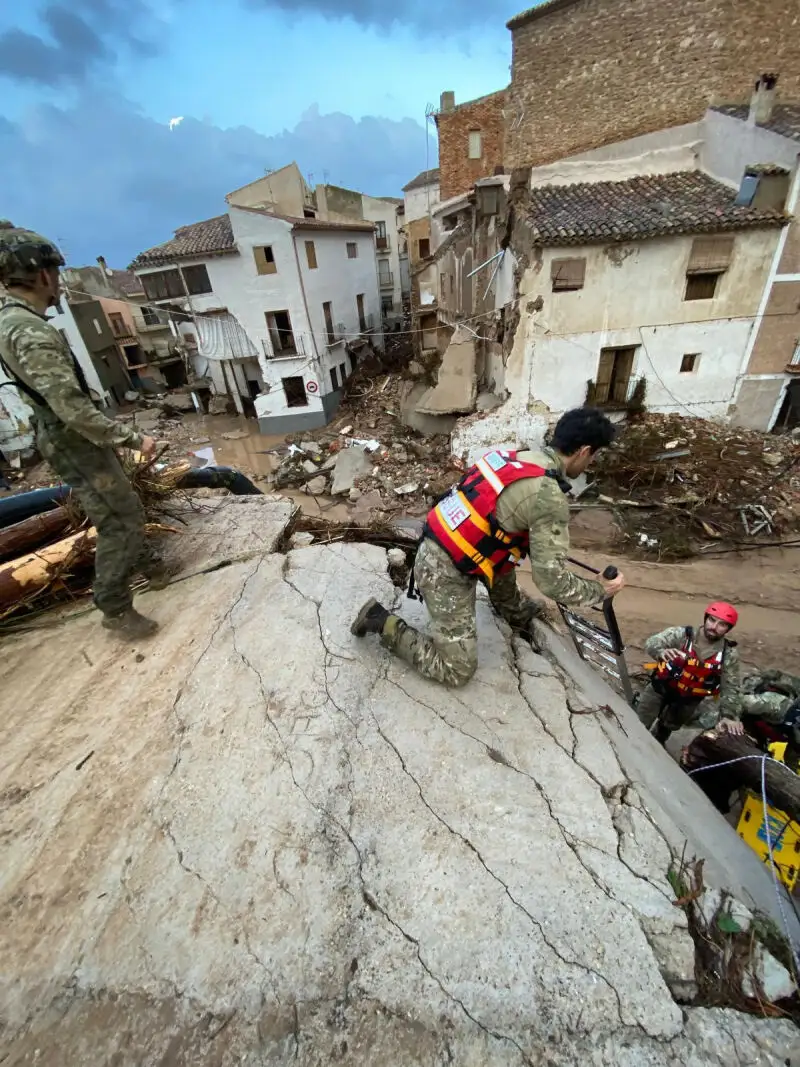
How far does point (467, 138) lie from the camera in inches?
736

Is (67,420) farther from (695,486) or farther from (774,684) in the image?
(695,486)

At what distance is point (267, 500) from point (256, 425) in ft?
60.8

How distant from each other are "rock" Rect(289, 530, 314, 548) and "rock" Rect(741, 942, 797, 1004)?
3.40 meters

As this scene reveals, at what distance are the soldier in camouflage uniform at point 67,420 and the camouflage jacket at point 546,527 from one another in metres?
2.00

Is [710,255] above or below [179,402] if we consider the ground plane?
above

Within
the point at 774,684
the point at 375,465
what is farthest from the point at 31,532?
the point at 375,465

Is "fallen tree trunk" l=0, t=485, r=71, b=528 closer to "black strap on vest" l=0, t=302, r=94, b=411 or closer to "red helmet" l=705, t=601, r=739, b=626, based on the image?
"black strap on vest" l=0, t=302, r=94, b=411

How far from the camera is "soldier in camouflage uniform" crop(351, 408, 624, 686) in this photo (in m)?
2.31

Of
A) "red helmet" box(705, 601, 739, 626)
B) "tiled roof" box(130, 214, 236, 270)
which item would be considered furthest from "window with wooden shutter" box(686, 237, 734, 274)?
"tiled roof" box(130, 214, 236, 270)

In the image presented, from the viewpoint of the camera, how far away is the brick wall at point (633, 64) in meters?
11.5

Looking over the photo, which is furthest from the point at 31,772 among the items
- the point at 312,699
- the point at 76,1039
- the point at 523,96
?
the point at 523,96

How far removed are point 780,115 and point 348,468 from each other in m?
13.8

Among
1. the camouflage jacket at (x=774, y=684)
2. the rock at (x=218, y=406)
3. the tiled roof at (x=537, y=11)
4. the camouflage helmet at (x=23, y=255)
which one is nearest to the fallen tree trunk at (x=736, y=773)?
the camouflage jacket at (x=774, y=684)

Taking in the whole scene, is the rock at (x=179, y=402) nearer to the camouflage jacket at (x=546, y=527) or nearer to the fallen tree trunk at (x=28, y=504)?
the fallen tree trunk at (x=28, y=504)
